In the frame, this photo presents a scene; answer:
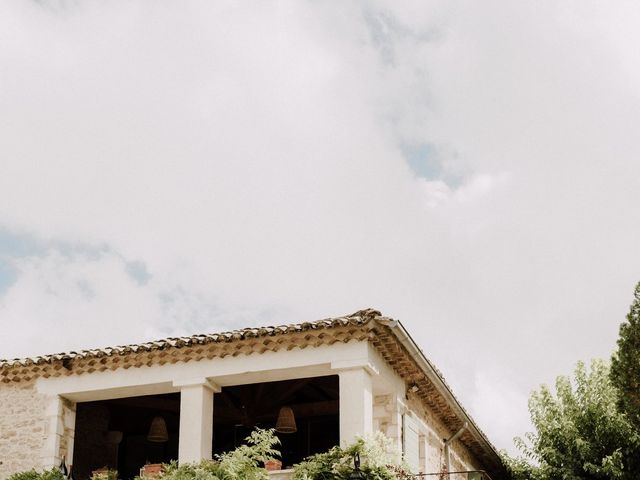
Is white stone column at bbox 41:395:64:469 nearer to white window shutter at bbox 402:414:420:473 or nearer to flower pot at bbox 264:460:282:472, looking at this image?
flower pot at bbox 264:460:282:472

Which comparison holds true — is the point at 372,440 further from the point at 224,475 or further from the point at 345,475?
the point at 224,475

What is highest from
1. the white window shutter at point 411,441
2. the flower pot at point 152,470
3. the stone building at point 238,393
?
the stone building at point 238,393

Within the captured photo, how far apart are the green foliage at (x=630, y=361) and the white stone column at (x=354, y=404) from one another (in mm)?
5017

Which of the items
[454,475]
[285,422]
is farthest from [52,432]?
[454,475]

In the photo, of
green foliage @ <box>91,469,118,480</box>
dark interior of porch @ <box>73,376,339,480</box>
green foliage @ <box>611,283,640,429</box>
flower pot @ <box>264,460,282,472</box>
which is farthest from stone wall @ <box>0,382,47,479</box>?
green foliage @ <box>611,283,640,429</box>

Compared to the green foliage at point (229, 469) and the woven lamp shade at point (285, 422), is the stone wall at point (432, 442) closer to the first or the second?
the woven lamp shade at point (285, 422)

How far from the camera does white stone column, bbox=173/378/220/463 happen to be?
1315 centimetres

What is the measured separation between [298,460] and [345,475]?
17.0 feet

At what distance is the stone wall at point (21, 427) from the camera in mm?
14047

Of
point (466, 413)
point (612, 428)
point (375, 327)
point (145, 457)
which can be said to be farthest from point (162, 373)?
point (612, 428)

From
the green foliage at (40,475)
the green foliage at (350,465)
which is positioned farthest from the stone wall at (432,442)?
the green foliage at (40,475)

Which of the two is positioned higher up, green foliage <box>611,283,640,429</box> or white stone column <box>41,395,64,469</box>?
green foliage <box>611,283,640,429</box>

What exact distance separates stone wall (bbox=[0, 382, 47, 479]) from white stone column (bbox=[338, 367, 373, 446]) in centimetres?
506

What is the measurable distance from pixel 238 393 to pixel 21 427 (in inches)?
150
